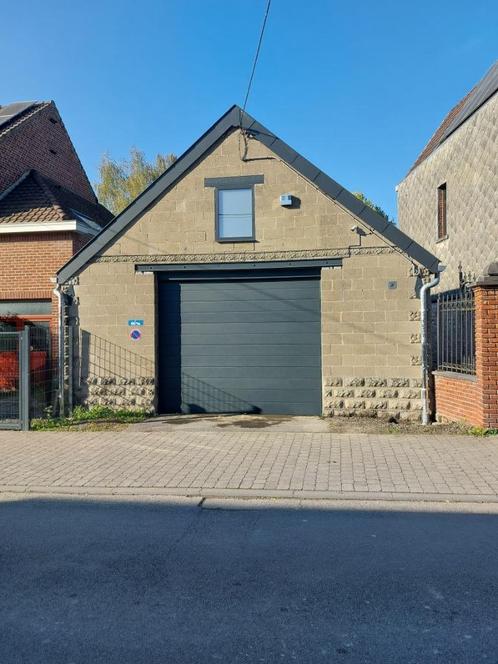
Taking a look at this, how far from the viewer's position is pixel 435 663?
10.3 ft

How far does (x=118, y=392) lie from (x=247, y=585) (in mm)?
7806

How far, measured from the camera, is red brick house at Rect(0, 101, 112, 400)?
43.5 ft

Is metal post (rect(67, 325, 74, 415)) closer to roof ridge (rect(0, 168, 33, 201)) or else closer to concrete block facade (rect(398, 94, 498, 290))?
roof ridge (rect(0, 168, 33, 201))

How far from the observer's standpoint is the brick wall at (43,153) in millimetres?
15484

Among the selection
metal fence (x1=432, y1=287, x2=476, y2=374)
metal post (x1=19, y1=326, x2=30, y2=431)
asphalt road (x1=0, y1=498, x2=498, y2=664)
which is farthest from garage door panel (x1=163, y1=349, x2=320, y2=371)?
asphalt road (x1=0, y1=498, x2=498, y2=664)

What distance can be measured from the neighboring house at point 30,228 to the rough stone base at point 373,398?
6.05m

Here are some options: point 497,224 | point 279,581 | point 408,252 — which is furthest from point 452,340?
point 279,581

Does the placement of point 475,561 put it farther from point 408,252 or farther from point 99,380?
point 99,380

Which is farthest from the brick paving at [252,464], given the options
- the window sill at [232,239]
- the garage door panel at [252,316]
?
the window sill at [232,239]

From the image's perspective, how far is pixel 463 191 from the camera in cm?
1508

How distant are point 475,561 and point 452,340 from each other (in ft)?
20.9

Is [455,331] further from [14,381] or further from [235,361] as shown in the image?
[14,381]

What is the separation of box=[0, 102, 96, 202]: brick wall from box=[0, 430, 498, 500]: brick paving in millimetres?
8838

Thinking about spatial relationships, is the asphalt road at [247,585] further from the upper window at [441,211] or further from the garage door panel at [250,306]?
the upper window at [441,211]
